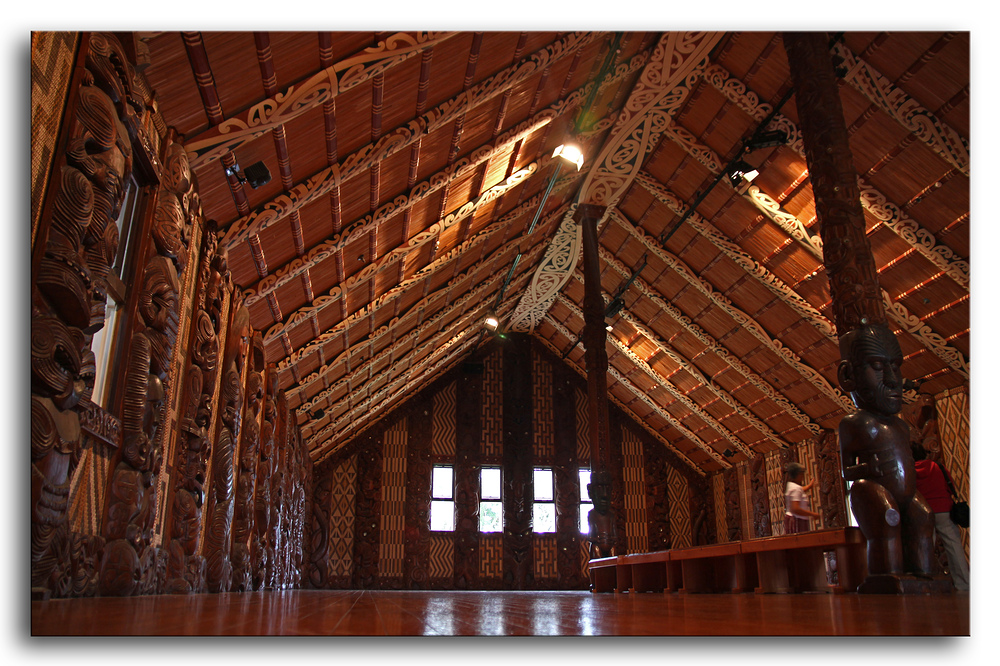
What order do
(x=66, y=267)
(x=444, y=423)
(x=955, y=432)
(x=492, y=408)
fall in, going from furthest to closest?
(x=492, y=408), (x=444, y=423), (x=955, y=432), (x=66, y=267)

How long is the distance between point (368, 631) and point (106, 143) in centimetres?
226

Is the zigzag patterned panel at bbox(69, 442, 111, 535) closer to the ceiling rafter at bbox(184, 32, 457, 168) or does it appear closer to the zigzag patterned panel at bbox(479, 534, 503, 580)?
the ceiling rafter at bbox(184, 32, 457, 168)

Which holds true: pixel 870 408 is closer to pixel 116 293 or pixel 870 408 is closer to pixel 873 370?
pixel 873 370

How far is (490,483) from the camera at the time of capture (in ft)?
A: 54.2

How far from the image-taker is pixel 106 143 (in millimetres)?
2812

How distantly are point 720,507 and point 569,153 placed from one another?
11826 millimetres

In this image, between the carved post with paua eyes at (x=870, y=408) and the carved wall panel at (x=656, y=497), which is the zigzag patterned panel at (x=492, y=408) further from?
the carved post with paua eyes at (x=870, y=408)

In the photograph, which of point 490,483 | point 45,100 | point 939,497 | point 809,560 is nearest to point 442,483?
point 490,483

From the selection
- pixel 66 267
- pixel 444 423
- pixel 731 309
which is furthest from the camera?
pixel 444 423

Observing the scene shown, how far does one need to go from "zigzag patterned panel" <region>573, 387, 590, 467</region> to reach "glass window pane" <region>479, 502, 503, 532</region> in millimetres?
2353

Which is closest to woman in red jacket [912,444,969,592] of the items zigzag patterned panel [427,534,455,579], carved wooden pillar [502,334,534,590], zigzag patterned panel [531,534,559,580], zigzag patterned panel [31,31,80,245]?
zigzag patterned panel [31,31,80,245]

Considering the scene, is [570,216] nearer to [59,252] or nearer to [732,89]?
[732,89]

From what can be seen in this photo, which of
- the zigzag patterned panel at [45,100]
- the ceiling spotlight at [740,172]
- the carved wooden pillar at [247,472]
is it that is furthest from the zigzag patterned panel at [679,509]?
the zigzag patterned panel at [45,100]

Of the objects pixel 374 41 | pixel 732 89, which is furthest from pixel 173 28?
pixel 732 89
